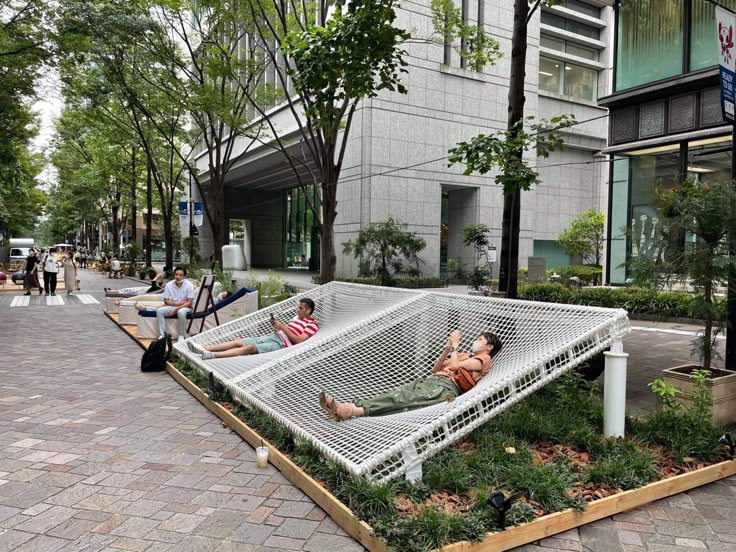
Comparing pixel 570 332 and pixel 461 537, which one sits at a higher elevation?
pixel 570 332

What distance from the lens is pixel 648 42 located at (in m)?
14.6

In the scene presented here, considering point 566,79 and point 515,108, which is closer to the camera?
point 515,108

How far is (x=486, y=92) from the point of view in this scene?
24.2 meters

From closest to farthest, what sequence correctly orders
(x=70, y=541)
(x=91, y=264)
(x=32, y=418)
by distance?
1. (x=70, y=541)
2. (x=32, y=418)
3. (x=91, y=264)

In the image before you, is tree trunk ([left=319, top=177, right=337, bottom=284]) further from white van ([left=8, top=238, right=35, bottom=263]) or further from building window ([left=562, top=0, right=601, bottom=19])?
white van ([left=8, top=238, right=35, bottom=263])

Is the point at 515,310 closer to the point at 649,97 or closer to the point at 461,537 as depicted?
the point at 461,537

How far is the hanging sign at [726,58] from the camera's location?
4.66m

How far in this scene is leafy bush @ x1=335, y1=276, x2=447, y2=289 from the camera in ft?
64.9

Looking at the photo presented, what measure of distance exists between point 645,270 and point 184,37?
1275 cm

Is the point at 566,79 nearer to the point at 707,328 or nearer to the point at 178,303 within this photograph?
the point at 178,303

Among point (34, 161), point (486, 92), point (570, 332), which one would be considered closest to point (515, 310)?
point (570, 332)

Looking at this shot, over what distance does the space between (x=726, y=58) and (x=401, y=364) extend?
3.90 metres

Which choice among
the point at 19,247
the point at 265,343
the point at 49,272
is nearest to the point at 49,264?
the point at 49,272

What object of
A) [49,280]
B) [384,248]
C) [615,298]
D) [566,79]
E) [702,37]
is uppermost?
[566,79]
